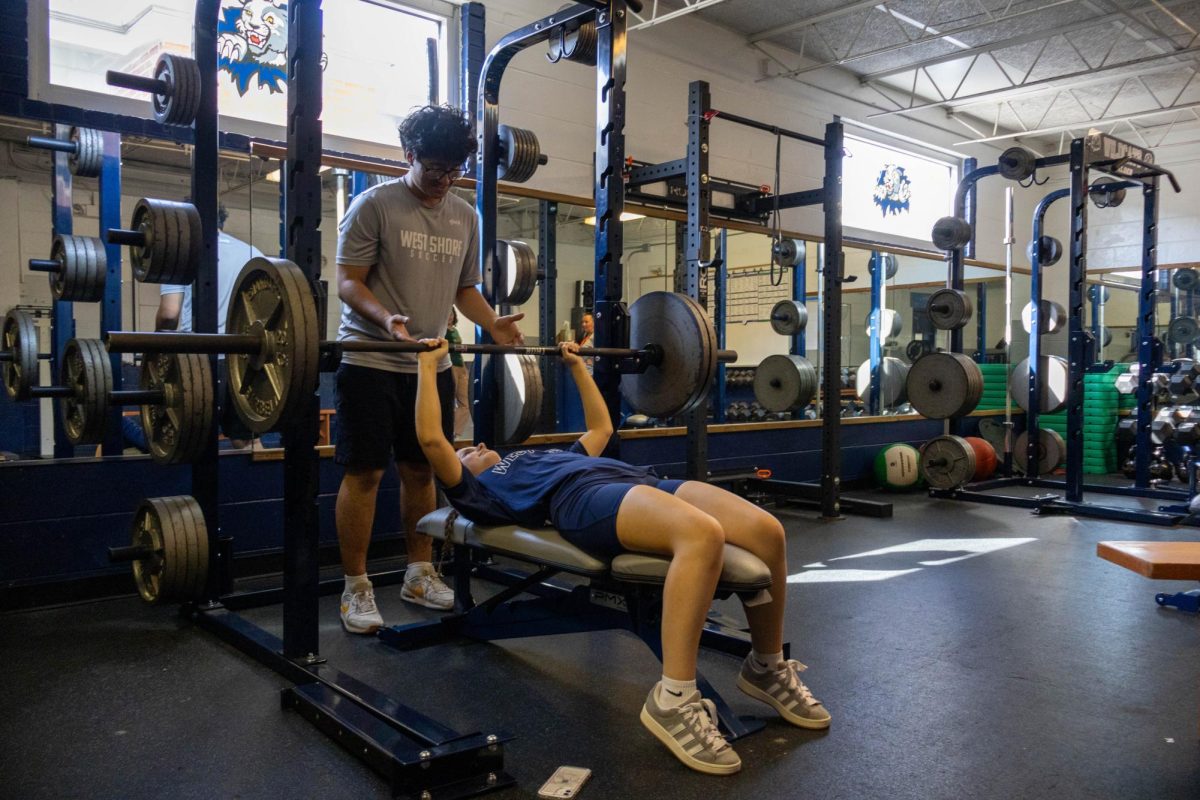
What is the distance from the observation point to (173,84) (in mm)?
2461

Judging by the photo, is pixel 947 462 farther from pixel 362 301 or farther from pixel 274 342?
pixel 274 342

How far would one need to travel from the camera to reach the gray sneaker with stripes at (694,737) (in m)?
1.63

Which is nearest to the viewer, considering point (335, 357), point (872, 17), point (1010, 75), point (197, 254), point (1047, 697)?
point (335, 357)

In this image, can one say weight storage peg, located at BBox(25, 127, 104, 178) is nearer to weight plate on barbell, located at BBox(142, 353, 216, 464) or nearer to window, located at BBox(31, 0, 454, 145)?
window, located at BBox(31, 0, 454, 145)

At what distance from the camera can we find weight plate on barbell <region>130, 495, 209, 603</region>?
2.22m

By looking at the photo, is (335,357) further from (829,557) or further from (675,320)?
Answer: (829,557)

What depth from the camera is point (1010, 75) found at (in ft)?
25.5

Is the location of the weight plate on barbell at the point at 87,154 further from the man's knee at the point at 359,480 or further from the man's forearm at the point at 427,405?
the man's forearm at the point at 427,405

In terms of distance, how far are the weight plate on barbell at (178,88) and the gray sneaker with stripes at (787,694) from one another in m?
2.12

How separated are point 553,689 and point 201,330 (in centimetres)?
144

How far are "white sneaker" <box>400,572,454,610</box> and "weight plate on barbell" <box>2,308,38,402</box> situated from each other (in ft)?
4.26

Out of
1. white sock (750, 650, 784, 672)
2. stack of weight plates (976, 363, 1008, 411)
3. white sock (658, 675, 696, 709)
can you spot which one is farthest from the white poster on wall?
white sock (658, 675, 696, 709)

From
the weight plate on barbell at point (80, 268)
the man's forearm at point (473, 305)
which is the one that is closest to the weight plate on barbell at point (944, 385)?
the man's forearm at point (473, 305)

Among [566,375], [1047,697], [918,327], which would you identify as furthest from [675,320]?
[918,327]
